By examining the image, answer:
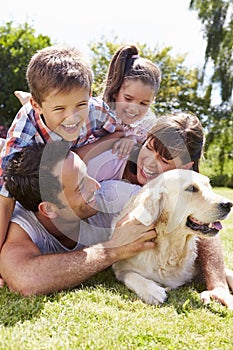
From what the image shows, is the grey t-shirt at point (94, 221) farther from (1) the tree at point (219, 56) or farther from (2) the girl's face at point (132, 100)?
(1) the tree at point (219, 56)

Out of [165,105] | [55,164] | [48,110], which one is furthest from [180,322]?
[165,105]

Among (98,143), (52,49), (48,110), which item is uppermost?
(52,49)

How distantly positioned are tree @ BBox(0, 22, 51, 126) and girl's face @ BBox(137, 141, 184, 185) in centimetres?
1076

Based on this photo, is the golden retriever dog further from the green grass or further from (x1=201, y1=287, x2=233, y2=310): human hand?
(x1=201, y1=287, x2=233, y2=310): human hand

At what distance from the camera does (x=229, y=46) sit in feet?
73.4

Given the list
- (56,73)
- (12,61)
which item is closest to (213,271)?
(56,73)

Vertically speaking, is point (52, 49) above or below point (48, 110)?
above

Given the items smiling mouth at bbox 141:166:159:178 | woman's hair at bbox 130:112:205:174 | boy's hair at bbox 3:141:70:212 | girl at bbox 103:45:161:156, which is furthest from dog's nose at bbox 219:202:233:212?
girl at bbox 103:45:161:156

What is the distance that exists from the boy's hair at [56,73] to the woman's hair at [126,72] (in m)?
0.93

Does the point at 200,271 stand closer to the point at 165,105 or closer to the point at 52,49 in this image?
the point at 52,49

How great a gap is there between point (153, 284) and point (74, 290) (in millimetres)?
538

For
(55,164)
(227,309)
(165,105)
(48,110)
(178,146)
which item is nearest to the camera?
(227,309)

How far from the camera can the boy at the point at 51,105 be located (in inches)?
134

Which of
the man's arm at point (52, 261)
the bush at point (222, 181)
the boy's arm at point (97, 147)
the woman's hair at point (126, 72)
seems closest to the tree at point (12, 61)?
the bush at point (222, 181)
